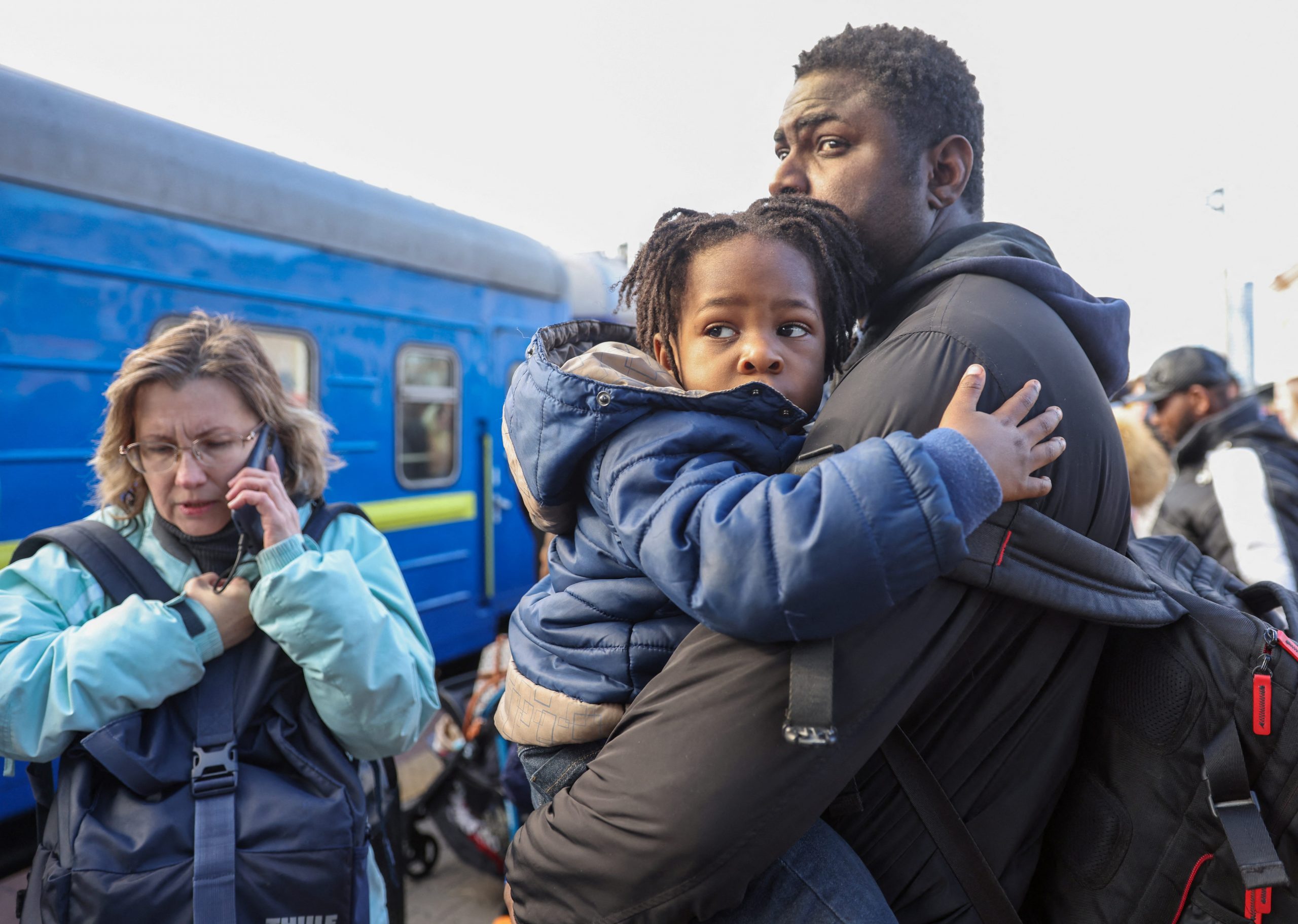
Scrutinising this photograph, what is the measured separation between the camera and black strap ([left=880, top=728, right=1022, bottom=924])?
115 cm

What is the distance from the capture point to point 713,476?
111 centimetres

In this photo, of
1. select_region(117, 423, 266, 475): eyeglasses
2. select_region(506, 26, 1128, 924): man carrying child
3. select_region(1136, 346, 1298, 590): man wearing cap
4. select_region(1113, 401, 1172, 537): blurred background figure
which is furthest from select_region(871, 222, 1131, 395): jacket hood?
select_region(1113, 401, 1172, 537): blurred background figure

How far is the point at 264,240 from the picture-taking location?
14.6ft

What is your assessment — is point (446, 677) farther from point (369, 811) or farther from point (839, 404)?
point (839, 404)

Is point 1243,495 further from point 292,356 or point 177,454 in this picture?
point 292,356

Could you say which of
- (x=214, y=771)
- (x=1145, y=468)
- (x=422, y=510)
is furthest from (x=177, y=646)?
(x=1145, y=468)

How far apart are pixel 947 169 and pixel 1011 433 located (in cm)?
77

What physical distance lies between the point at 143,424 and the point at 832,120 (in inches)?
70.1

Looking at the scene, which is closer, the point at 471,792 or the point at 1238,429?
the point at 1238,429

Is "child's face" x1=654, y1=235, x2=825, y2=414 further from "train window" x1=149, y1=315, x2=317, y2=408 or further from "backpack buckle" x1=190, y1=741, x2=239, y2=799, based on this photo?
"train window" x1=149, y1=315, x2=317, y2=408

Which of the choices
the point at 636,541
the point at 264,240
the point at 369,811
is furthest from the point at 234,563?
the point at 264,240

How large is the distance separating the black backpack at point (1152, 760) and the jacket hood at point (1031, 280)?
38cm

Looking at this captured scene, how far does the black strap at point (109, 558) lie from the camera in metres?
1.91

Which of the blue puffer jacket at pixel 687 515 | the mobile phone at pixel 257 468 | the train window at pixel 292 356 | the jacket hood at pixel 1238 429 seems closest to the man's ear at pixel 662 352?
the blue puffer jacket at pixel 687 515
